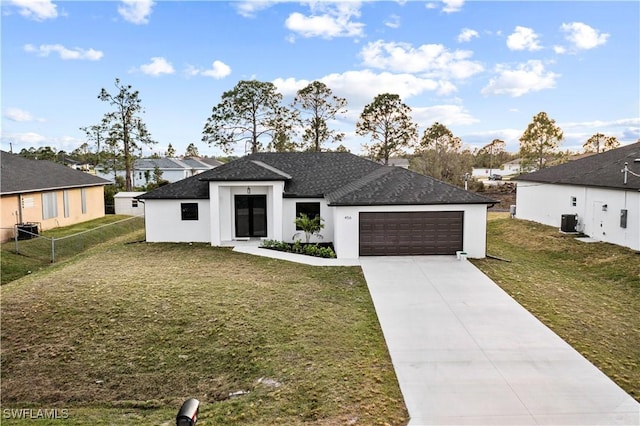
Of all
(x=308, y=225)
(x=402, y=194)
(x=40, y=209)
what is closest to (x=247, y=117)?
(x=40, y=209)

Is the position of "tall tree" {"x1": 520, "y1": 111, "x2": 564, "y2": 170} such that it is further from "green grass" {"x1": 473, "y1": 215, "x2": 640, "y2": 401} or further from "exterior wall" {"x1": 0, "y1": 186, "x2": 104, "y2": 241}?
"exterior wall" {"x1": 0, "y1": 186, "x2": 104, "y2": 241}

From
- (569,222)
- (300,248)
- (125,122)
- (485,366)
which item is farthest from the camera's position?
(125,122)

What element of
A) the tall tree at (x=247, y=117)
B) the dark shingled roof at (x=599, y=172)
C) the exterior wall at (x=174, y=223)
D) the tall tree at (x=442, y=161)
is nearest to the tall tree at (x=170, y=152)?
the tall tree at (x=247, y=117)

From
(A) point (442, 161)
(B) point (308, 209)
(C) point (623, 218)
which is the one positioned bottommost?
(C) point (623, 218)

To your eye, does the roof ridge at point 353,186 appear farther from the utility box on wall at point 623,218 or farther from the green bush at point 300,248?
the utility box on wall at point 623,218

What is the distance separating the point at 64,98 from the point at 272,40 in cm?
1401

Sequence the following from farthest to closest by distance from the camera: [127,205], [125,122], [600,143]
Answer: [600,143] → [125,122] → [127,205]

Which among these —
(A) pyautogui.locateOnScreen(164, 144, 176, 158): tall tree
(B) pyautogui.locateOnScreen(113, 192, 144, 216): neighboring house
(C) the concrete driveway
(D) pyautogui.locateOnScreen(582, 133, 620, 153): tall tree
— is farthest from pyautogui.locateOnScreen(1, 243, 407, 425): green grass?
(A) pyautogui.locateOnScreen(164, 144, 176, 158): tall tree

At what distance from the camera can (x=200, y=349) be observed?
7.66 m

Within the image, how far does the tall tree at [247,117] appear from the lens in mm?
35312

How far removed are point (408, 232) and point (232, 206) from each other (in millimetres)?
7831

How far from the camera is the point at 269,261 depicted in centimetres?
1458

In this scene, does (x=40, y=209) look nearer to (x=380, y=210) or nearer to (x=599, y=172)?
(x=380, y=210)

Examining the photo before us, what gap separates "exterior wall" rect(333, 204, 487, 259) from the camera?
14984 millimetres
